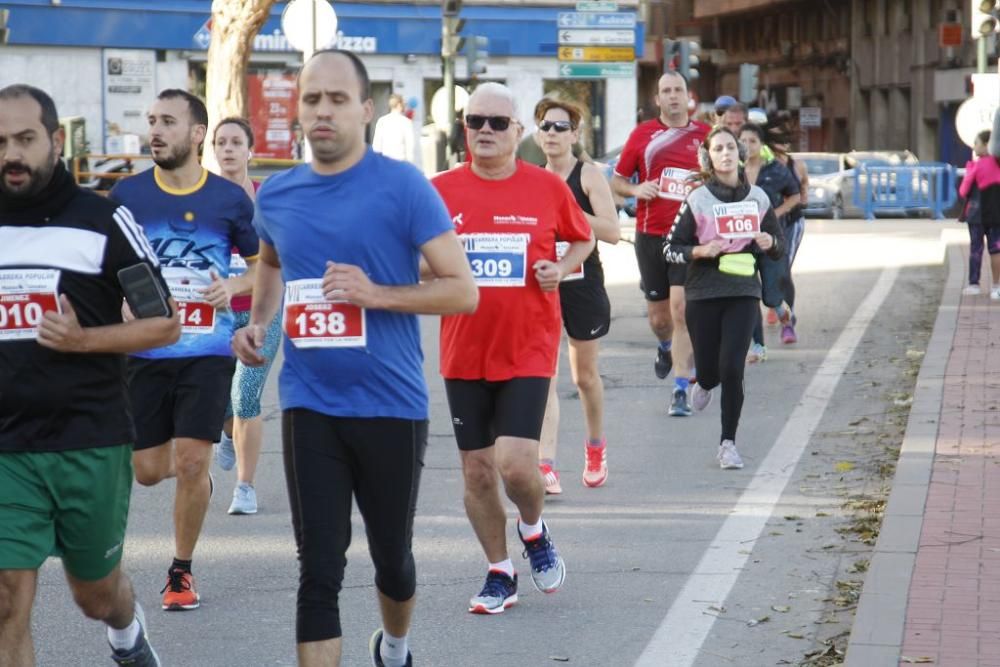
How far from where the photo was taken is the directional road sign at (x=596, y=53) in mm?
39969

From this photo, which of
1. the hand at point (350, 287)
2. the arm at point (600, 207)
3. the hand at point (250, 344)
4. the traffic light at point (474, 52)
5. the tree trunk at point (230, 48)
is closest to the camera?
the hand at point (350, 287)

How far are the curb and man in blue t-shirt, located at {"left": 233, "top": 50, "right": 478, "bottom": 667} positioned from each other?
64.0 inches

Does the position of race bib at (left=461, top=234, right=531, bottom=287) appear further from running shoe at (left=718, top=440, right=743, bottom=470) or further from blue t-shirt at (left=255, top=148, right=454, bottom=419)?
running shoe at (left=718, top=440, right=743, bottom=470)

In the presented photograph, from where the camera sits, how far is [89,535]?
528 centimetres

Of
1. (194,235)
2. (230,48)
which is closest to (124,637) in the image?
(194,235)

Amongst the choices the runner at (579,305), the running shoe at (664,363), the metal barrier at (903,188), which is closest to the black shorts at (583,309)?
the runner at (579,305)

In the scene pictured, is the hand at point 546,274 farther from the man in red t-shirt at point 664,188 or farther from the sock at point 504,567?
the man in red t-shirt at point 664,188

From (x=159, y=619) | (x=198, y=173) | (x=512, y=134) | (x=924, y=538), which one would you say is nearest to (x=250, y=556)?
(x=159, y=619)

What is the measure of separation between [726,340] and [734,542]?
2.21 m

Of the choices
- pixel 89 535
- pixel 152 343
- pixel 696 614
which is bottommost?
pixel 696 614

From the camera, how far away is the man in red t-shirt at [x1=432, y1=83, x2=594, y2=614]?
23.5 feet

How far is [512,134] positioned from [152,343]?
7.65 feet

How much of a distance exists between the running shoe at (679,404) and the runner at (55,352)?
7215mm

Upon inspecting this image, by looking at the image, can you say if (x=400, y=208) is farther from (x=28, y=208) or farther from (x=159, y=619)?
(x=159, y=619)
